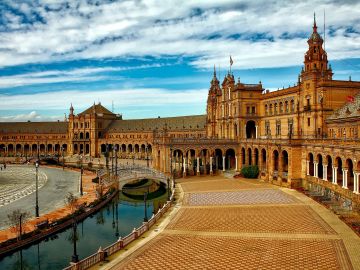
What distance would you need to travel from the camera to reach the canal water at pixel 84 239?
109 ft

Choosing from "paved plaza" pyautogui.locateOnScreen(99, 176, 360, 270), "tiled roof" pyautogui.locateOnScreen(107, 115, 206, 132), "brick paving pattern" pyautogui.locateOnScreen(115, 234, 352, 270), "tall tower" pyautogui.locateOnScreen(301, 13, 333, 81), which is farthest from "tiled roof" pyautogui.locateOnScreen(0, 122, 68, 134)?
"brick paving pattern" pyautogui.locateOnScreen(115, 234, 352, 270)

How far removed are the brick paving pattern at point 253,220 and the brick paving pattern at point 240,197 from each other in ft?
11.1

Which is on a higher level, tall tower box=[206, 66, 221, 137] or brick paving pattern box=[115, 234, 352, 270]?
tall tower box=[206, 66, 221, 137]

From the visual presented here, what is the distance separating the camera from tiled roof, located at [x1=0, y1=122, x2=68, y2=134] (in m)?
147

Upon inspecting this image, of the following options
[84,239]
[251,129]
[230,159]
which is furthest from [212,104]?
[84,239]

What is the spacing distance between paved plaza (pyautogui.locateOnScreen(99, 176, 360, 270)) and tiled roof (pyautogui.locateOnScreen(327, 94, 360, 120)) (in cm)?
1420

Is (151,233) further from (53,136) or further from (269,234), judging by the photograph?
(53,136)

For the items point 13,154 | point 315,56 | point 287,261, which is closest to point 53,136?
point 13,154

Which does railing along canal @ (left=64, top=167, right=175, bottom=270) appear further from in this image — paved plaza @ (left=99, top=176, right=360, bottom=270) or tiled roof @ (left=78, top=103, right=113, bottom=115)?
tiled roof @ (left=78, top=103, right=113, bottom=115)

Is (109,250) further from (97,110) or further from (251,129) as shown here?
(97,110)

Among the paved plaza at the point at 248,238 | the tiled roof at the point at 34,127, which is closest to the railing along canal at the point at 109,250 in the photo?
the paved plaza at the point at 248,238

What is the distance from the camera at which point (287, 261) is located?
2797cm

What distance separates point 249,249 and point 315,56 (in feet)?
152

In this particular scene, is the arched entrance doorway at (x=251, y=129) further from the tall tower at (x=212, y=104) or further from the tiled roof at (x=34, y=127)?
the tiled roof at (x=34, y=127)
